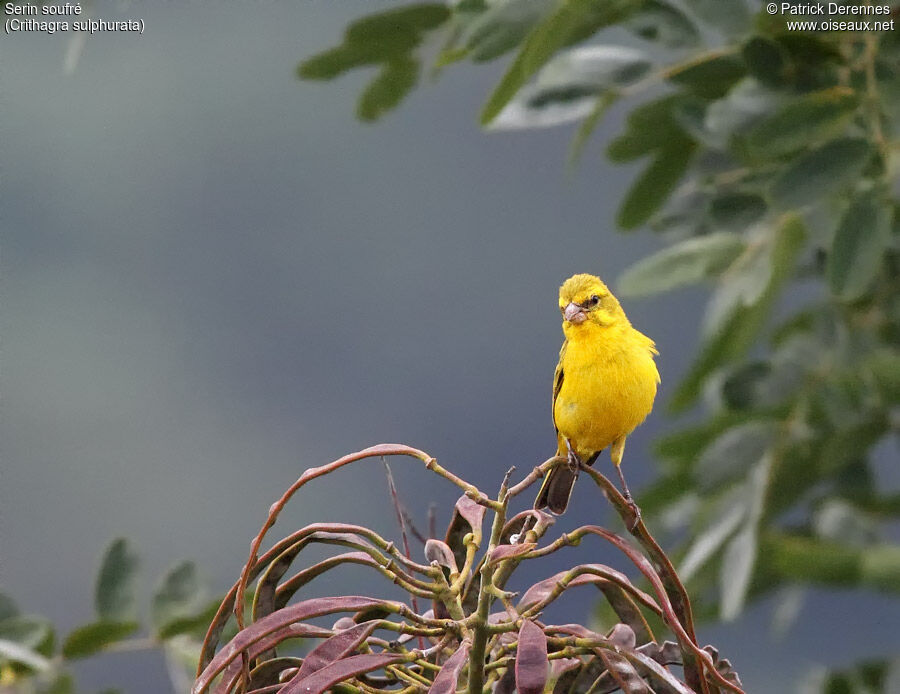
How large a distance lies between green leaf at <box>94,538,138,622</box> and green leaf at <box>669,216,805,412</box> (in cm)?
117

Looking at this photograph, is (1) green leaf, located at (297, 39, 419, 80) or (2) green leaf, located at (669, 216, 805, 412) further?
→ (2) green leaf, located at (669, 216, 805, 412)

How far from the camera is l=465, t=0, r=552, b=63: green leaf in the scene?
5.83 ft

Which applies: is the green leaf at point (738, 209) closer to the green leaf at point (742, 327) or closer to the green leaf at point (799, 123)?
the green leaf at point (742, 327)

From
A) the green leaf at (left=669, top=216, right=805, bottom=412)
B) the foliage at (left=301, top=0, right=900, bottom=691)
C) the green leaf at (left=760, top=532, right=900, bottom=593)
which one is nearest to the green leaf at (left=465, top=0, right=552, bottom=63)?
the foliage at (left=301, top=0, right=900, bottom=691)

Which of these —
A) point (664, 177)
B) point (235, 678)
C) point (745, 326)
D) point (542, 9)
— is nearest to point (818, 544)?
point (745, 326)

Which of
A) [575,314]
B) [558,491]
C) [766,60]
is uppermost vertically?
[766,60]

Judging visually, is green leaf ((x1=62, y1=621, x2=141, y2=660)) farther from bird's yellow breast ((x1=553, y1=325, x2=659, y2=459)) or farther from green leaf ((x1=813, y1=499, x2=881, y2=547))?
green leaf ((x1=813, y1=499, x2=881, y2=547))

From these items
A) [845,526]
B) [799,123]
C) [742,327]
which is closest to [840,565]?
[845,526]

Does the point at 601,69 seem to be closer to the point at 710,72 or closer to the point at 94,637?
the point at 710,72

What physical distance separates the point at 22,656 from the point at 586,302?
996 mm

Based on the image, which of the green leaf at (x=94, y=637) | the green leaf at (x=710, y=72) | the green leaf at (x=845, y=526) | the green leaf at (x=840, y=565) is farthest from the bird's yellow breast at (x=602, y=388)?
the green leaf at (x=845, y=526)

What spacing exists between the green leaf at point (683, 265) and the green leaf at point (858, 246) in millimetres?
235

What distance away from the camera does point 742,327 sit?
2.48 metres

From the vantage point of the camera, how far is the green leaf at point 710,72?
2.15 meters
